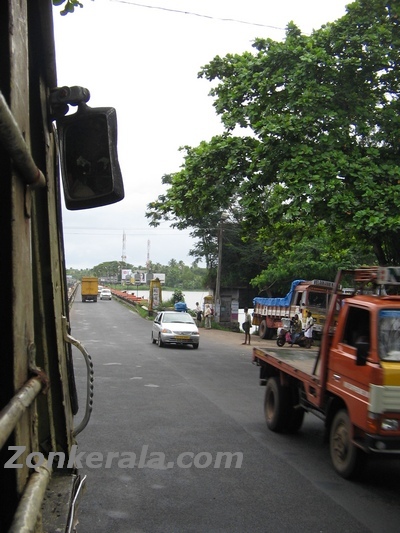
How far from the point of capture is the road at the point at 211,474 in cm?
553

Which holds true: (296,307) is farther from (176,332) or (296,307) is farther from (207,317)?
(207,317)

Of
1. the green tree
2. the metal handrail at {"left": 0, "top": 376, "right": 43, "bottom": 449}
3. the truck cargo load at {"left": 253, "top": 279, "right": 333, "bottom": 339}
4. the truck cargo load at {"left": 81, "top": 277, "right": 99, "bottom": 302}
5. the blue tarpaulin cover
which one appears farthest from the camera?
the truck cargo load at {"left": 81, "top": 277, "right": 99, "bottom": 302}

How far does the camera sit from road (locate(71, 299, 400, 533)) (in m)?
5.53

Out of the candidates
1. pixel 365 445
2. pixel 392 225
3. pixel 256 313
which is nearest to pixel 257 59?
pixel 392 225

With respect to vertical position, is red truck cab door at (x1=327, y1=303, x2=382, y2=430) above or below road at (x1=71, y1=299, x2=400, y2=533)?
above

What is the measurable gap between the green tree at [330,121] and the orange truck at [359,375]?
6.84m

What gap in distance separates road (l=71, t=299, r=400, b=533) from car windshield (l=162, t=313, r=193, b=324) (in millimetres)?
11976

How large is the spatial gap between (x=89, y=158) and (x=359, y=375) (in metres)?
4.76

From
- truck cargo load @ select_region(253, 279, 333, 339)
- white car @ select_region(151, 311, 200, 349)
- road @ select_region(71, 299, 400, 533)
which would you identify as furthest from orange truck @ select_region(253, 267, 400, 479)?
truck cargo load @ select_region(253, 279, 333, 339)

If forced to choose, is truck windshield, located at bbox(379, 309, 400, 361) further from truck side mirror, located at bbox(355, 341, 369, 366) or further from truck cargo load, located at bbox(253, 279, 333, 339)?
truck cargo load, located at bbox(253, 279, 333, 339)

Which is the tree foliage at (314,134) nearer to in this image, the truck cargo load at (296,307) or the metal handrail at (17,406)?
the truck cargo load at (296,307)

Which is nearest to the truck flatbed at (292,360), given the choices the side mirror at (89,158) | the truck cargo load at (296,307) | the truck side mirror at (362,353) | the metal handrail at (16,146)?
the truck side mirror at (362,353)

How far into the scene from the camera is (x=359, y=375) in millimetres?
6656

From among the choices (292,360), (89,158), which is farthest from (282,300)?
(89,158)
